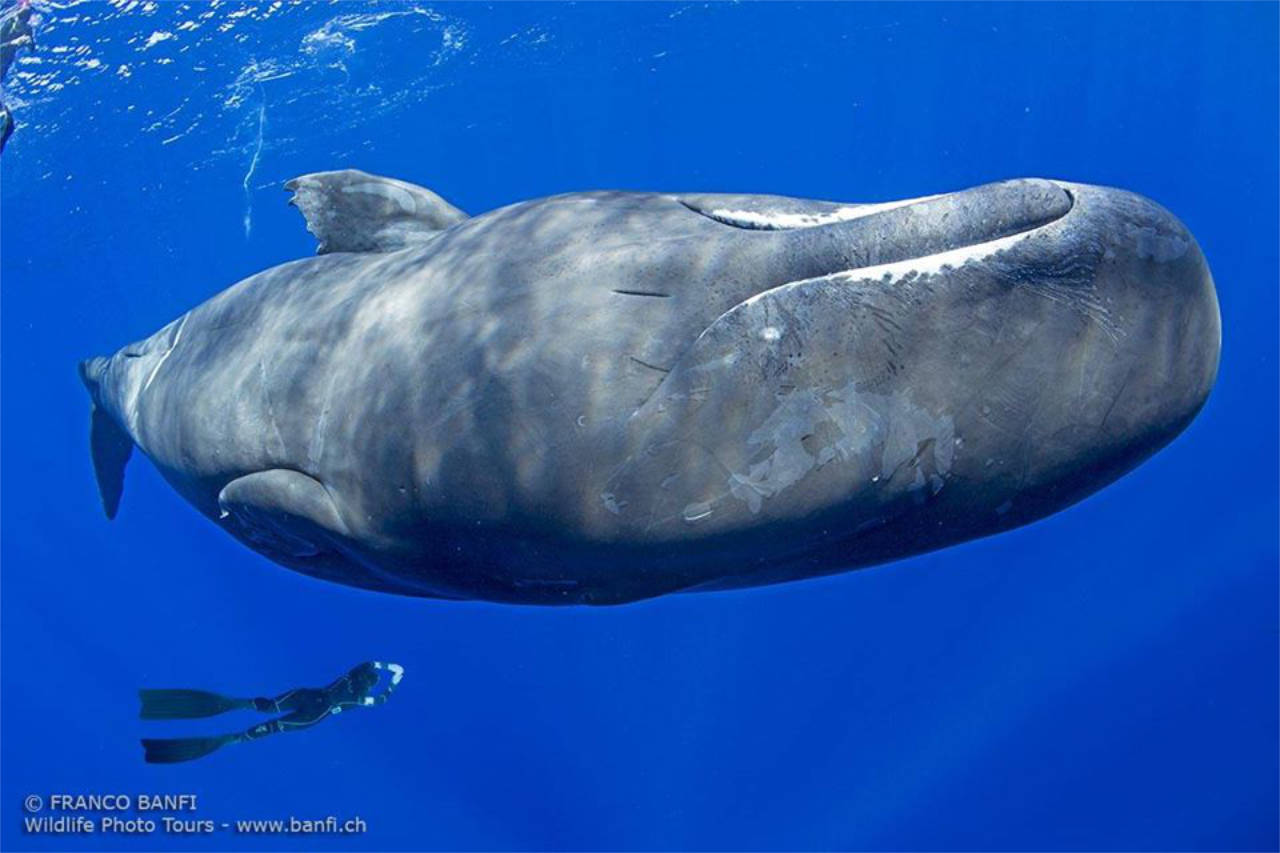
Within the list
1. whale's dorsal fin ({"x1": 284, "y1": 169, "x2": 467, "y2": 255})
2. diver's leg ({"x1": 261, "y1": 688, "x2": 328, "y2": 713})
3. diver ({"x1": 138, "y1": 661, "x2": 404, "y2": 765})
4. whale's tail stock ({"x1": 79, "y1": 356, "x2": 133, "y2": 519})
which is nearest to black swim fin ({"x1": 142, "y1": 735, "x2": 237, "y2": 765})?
diver ({"x1": 138, "y1": 661, "x2": 404, "y2": 765})

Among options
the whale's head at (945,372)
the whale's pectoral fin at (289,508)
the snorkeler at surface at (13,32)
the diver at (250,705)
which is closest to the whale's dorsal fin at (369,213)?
the whale's pectoral fin at (289,508)

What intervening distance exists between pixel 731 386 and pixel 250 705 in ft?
22.6

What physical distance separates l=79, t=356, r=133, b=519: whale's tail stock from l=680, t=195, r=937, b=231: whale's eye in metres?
6.95

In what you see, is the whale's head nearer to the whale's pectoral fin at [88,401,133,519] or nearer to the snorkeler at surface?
the whale's pectoral fin at [88,401,133,519]

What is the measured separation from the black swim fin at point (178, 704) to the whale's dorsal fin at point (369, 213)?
4190mm

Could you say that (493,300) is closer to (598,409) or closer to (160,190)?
(598,409)

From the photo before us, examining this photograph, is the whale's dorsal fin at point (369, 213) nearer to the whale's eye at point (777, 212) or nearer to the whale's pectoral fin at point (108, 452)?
the whale's eye at point (777, 212)

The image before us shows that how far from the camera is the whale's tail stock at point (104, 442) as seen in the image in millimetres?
8734

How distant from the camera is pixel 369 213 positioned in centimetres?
520

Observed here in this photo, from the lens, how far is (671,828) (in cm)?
2809

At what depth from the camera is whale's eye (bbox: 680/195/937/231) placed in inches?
125

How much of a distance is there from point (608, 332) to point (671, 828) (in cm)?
2777

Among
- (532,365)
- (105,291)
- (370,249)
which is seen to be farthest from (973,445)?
(105,291)

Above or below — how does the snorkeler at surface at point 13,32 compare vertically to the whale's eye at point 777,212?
above
